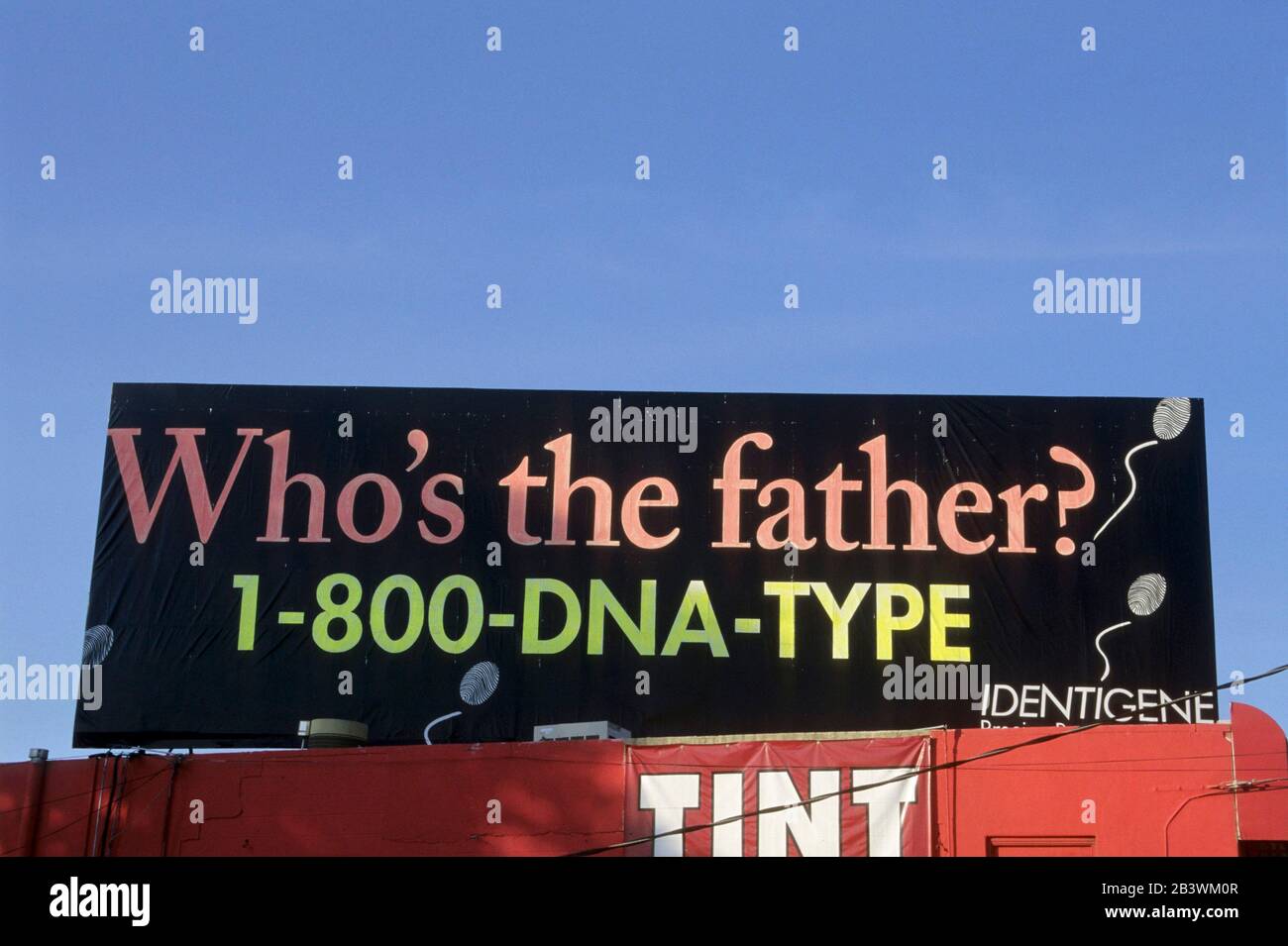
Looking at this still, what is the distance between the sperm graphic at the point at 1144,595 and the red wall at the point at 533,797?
20.4ft

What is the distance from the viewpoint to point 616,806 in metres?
21.7

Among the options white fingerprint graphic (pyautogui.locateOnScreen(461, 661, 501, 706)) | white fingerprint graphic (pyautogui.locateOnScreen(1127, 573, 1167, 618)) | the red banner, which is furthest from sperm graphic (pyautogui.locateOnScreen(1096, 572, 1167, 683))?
white fingerprint graphic (pyautogui.locateOnScreen(461, 661, 501, 706))

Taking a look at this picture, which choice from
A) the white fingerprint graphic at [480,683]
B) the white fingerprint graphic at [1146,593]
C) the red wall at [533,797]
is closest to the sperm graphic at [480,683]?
the white fingerprint graphic at [480,683]

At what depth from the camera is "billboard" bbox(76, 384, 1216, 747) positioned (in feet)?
85.8

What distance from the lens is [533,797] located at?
21969 millimetres

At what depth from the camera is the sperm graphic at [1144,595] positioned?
26250 millimetres

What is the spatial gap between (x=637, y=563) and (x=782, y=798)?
6.50m

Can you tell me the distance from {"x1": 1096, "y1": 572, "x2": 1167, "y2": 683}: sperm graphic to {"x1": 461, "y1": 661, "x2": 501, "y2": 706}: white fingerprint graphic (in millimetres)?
9618

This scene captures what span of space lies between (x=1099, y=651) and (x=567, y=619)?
8.48 metres

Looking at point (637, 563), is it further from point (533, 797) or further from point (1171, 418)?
point (1171, 418)

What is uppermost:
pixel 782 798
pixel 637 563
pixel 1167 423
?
pixel 1167 423

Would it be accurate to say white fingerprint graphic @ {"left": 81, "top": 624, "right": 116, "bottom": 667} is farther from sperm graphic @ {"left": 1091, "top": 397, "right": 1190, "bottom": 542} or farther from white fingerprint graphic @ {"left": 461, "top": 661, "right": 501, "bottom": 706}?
sperm graphic @ {"left": 1091, "top": 397, "right": 1190, "bottom": 542}

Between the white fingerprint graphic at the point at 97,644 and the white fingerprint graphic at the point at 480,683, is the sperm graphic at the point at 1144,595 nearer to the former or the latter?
the white fingerprint graphic at the point at 480,683

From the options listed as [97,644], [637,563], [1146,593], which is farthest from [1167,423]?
→ [97,644]
